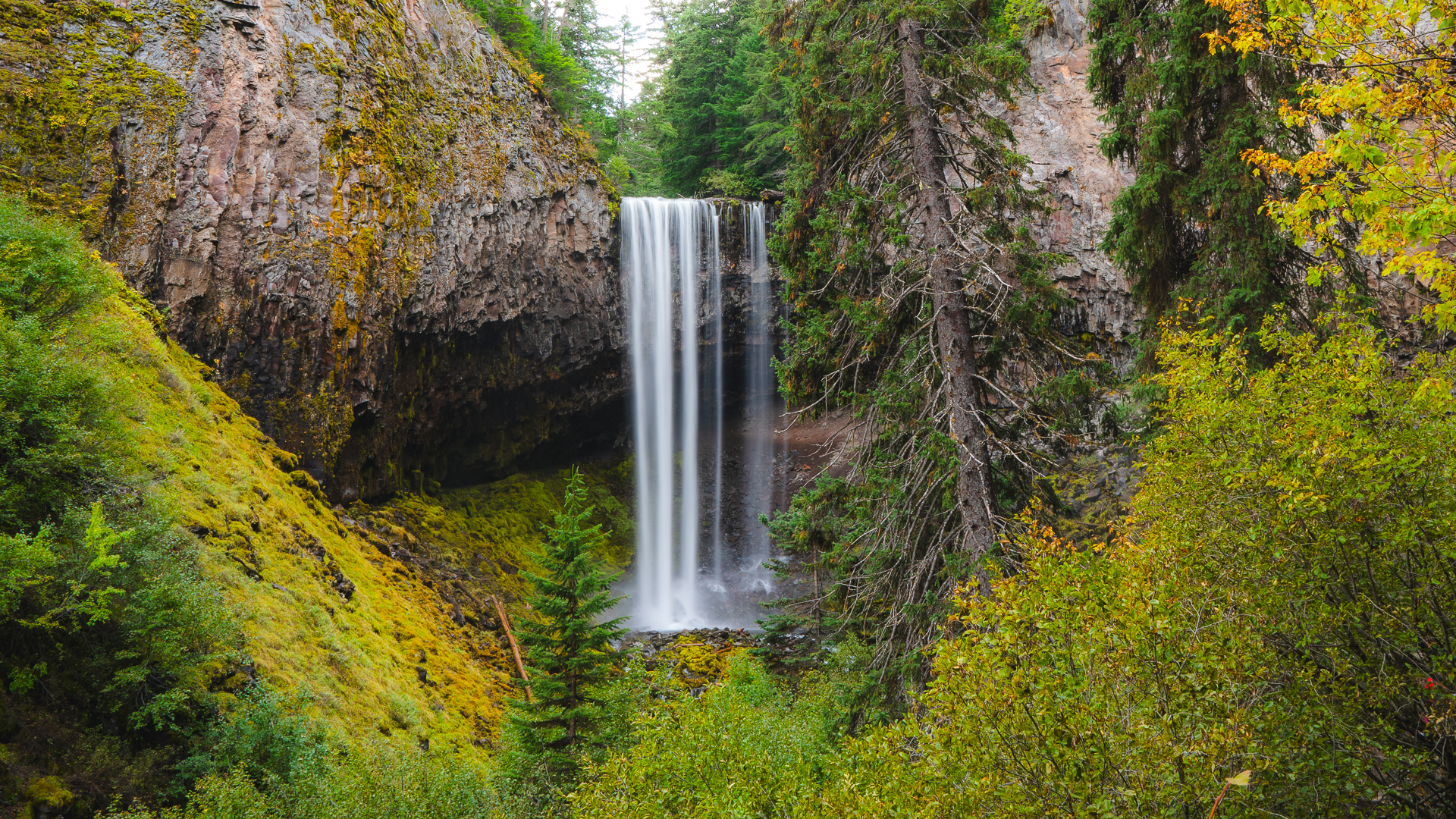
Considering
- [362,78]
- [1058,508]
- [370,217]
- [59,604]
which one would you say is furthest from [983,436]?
[362,78]

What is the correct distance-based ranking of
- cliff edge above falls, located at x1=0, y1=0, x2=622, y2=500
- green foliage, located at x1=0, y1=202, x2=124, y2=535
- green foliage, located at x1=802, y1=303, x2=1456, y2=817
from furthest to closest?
cliff edge above falls, located at x1=0, y1=0, x2=622, y2=500
green foliage, located at x1=0, y1=202, x2=124, y2=535
green foliage, located at x1=802, y1=303, x2=1456, y2=817

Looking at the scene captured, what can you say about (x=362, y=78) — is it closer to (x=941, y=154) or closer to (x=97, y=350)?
(x=97, y=350)

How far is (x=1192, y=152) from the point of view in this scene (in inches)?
324

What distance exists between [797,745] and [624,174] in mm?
22125

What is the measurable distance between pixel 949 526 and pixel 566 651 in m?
4.55

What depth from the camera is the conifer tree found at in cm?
810

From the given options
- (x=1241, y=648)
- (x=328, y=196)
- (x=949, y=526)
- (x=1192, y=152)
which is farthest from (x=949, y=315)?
(x=328, y=196)

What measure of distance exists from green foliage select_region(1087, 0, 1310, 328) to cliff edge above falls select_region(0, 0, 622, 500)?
13.5 m

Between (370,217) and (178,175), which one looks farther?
(370,217)

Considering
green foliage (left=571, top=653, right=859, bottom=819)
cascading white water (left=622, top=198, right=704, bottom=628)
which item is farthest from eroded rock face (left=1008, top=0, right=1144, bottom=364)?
green foliage (left=571, top=653, right=859, bottom=819)

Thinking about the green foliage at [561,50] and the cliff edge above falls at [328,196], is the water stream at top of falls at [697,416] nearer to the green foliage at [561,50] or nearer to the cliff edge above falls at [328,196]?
the cliff edge above falls at [328,196]

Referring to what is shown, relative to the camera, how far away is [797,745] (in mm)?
6734

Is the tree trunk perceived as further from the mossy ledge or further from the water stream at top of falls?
the water stream at top of falls

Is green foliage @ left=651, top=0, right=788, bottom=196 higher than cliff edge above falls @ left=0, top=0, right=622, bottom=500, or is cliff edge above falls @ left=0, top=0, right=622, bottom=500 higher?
green foliage @ left=651, top=0, right=788, bottom=196
